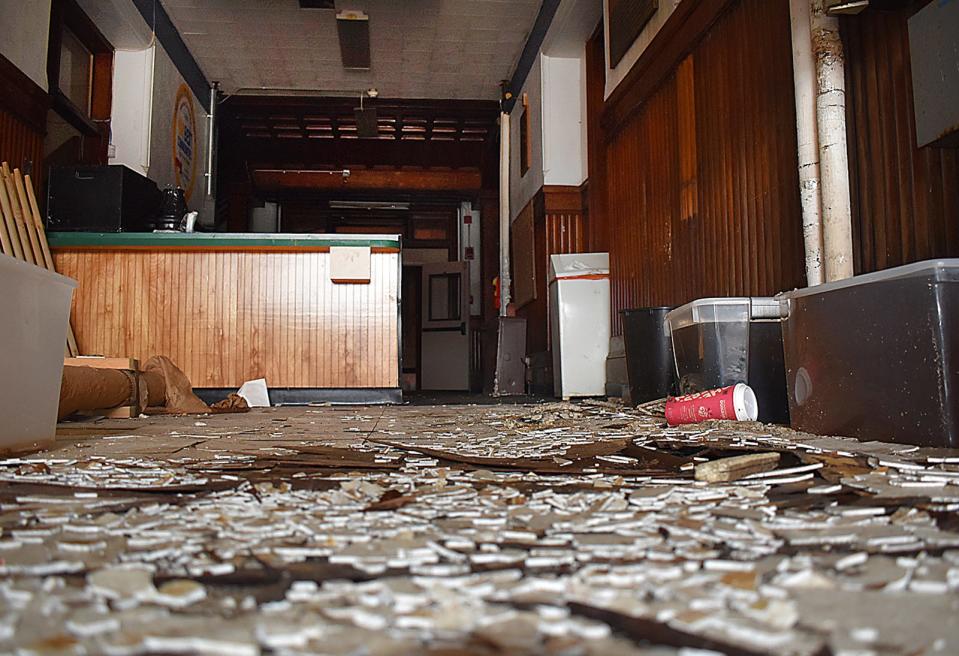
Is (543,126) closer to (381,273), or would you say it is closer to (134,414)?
(381,273)

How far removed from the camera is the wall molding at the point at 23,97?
4633 millimetres

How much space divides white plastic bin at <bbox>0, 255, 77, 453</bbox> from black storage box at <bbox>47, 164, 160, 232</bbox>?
3.42 meters

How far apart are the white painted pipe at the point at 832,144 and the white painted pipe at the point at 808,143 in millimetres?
52

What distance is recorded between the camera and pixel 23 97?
4.89 meters

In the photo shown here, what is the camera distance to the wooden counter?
5047 mm

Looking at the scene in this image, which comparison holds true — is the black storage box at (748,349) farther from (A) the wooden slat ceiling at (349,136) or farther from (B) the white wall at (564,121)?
(A) the wooden slat ceiling at (349,136)

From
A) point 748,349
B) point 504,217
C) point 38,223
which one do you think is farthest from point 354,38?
point 748,349

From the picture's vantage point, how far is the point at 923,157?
224 cm

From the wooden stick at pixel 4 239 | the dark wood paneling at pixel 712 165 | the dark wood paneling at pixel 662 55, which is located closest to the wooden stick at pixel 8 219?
the wooden stick at pixel 4 239

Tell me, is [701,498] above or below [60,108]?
below

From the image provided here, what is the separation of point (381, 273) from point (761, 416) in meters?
3.32

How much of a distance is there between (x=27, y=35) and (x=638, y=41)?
13.6ft

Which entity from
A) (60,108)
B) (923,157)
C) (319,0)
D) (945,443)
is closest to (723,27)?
(923,157)

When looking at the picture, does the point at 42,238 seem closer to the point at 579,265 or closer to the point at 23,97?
the point at 23,97
